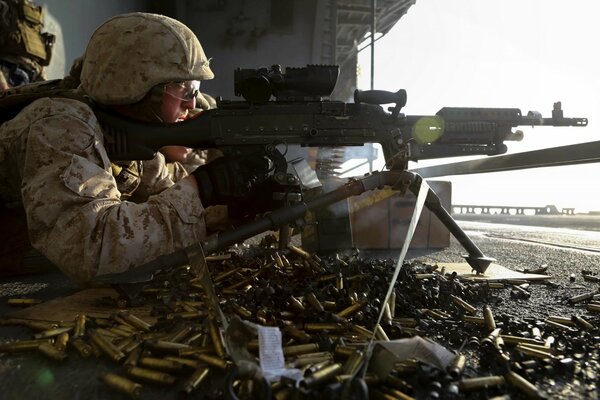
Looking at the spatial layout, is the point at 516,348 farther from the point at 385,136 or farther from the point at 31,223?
the point at 31,223

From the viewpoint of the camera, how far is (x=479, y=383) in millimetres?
1250

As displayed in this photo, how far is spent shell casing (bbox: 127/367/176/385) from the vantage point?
1.29 meters

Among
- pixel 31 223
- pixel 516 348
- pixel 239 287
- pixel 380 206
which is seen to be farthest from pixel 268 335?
pixel 380 206

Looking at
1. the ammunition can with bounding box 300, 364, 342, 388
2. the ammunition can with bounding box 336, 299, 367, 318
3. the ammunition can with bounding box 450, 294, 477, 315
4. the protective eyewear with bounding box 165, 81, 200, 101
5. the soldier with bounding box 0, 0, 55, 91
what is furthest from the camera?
the soldier with bounding box 0, 0, 55, 91

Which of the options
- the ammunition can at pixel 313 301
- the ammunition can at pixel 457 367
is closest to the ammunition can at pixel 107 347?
the ammunition can at pixel 313 301

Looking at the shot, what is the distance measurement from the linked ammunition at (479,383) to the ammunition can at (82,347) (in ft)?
3.72

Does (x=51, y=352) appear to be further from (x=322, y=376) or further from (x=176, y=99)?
(x=176, y=99)

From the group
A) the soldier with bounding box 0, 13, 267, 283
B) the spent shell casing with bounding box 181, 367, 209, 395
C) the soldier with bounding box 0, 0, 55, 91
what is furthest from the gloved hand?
the soldier with bounding box 0, 0, 55, 91

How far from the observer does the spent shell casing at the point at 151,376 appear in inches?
51.0

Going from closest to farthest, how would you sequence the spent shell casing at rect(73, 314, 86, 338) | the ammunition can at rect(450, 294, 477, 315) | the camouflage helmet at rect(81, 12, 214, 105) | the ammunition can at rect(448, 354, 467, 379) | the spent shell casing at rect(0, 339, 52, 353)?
the ammunition can at rect(448, 354, 467, 379), the spent shell casing at rect(0, 339, 52, 353), the spent shell casing at rect(73, 314, 86, 338), the ammunition can at rect(450, 294, 477, 315), the camouflage helmet at rect(81, 12, 214, 105)

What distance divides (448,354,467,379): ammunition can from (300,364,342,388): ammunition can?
12.2 inches

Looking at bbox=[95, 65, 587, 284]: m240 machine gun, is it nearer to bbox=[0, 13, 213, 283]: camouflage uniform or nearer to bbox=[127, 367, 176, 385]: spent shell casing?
bbox=[0, 13, 213, 283]: camouflage uniform

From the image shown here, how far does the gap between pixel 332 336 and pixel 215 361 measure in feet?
1.48

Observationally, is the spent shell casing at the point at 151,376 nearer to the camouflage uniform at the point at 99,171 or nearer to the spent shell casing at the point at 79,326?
the spent shell casing at the point at 79,326
